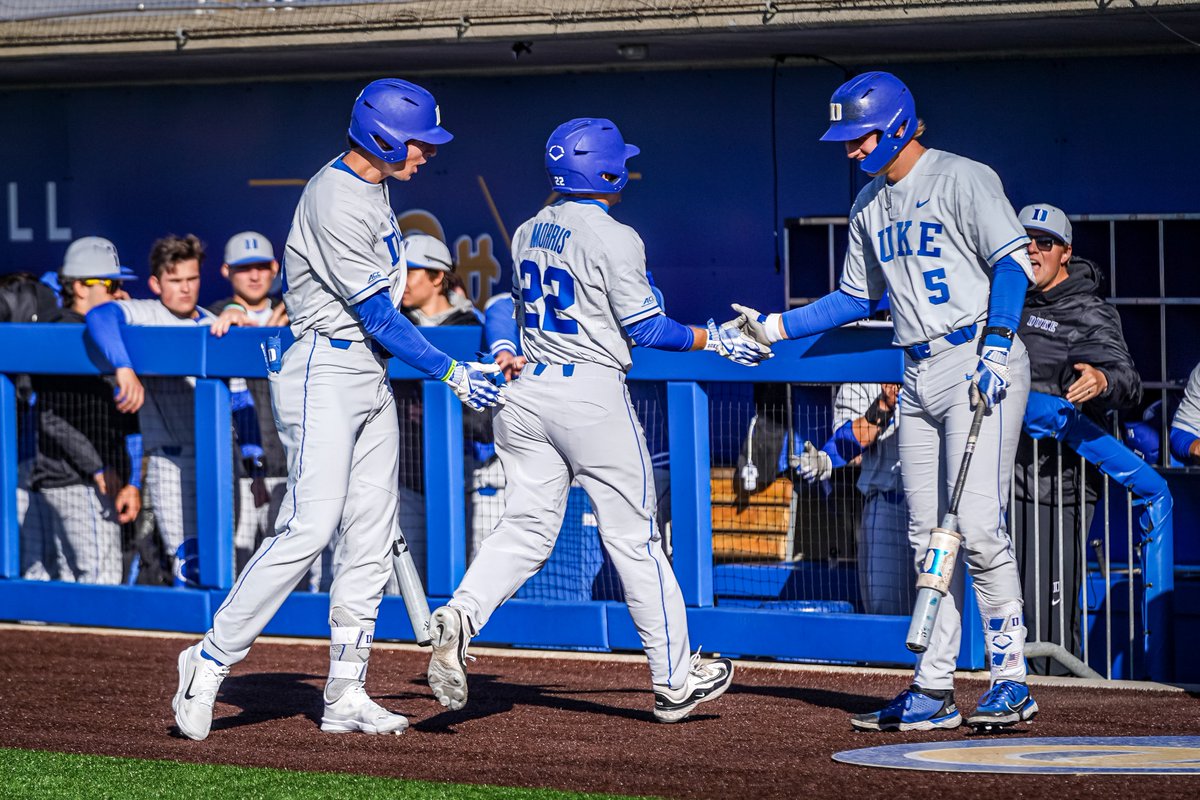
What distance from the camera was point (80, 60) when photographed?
811 centimetres

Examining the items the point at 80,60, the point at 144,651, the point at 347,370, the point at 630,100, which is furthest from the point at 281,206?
the point at 347,370

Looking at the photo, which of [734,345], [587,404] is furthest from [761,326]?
[587,404]

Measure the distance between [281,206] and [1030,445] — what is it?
14.7 feet

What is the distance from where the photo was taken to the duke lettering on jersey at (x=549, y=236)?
500 cm

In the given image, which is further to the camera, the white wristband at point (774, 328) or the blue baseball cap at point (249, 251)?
the blue baseball cap at point (249, 251)

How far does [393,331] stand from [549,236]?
591mm

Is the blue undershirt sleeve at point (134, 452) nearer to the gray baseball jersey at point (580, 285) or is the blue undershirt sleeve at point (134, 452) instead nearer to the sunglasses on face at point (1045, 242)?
the gray baseball jersey at point (580, 285)

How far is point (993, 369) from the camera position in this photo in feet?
15.4

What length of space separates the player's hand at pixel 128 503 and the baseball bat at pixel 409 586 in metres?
1.98

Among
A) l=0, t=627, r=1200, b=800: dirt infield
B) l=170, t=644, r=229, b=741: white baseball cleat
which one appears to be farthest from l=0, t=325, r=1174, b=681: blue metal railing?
l=170, t=644, r=229, b=741: white baseball cleat

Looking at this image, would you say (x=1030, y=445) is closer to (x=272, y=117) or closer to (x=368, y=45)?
(x=368, y=45)

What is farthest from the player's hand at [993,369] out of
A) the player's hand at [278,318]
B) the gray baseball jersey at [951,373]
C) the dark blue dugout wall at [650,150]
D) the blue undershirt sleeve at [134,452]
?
the blue undershirt sleeve at [134,452]

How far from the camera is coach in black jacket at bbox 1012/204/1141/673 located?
6.07m

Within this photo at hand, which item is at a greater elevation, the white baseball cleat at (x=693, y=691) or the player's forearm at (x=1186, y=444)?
the player's forearm at (x=1186, y=444)
